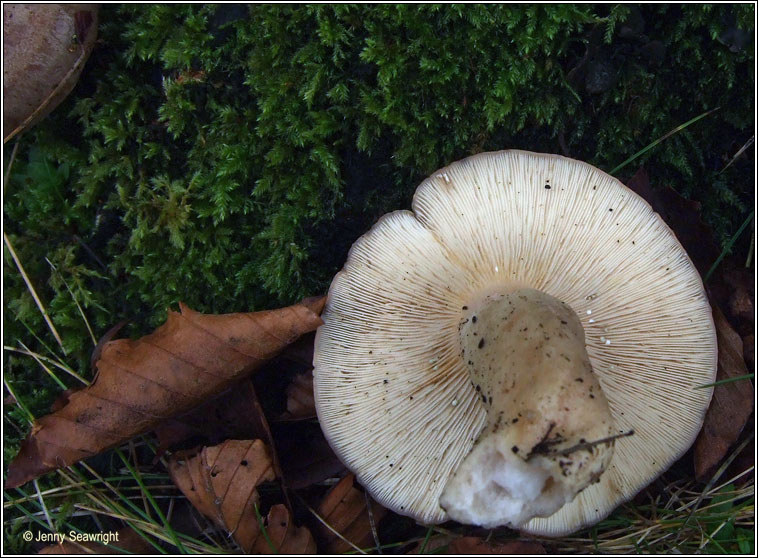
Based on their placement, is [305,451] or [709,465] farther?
[305,451]

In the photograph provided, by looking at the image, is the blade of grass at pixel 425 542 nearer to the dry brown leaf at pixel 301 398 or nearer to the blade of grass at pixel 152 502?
the dry brown leaf at pixel 301 398

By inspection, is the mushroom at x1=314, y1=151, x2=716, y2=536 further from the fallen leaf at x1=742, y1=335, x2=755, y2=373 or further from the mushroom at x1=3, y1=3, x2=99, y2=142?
the mushroom at x1=3, y1=3, x2=99, y2=142

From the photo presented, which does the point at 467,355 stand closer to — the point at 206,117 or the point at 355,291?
the point at 355,291

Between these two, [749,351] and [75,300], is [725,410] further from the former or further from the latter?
[75,300]

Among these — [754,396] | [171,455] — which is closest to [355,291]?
[171,455]

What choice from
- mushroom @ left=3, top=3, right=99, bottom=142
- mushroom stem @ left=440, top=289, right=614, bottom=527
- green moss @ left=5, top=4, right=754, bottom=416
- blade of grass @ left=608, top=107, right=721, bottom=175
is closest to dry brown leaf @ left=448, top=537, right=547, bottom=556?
mushroom stem @ left=440, top=289, right=614, bottom=527

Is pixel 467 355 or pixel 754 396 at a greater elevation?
pixel 467 355
